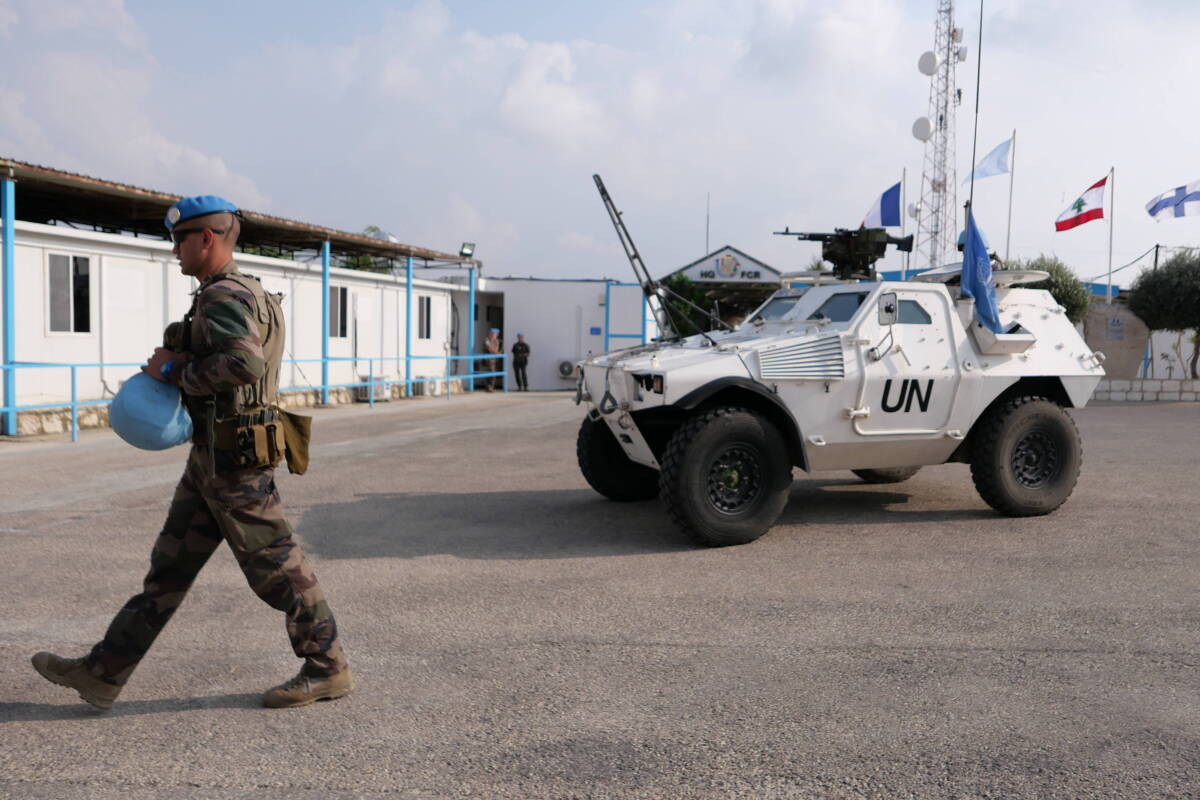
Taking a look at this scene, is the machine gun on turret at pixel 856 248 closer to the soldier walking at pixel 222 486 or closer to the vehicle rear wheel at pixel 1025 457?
the vehicle rear wheel at pixel 1025 457

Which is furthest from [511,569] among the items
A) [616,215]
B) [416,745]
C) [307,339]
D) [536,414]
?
[307,339]

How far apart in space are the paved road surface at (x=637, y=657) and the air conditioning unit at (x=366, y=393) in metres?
12.0

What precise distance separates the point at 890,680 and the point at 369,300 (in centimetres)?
1771

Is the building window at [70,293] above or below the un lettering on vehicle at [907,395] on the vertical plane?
above

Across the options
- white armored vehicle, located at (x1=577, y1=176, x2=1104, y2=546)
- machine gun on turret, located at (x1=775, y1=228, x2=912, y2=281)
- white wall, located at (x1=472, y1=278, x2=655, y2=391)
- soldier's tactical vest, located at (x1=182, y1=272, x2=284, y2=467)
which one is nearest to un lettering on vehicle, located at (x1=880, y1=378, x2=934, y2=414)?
white armored vehicle, located at (x1=577, y1=176, x2=1104, y2=546)

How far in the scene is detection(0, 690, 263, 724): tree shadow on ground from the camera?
3518 millimetres

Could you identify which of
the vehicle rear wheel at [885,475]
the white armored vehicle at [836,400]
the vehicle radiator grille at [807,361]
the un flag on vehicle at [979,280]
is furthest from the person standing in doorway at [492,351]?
the vehicle radiator grille at [807,361]

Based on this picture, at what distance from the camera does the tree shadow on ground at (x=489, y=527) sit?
6.29 metres

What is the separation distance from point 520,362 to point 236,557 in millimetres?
21698

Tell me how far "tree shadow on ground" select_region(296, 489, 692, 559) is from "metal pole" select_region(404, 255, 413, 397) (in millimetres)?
12522

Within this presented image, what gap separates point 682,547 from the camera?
253 inches

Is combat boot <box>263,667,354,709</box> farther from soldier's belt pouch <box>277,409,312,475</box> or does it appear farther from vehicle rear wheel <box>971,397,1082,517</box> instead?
vehicle rear wheel <box>971,397,1082,517</box>

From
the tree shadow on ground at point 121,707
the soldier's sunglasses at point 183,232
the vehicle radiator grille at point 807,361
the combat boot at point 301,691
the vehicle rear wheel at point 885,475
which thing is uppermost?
the soldier's sunglasses at point 183,232

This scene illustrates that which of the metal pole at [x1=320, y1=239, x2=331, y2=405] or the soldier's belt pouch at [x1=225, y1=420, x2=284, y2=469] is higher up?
the metal pole at [x1=320, y1=239, x2=331, y2=405]
